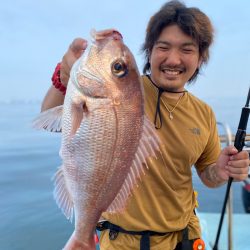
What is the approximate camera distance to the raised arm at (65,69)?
4.81ft

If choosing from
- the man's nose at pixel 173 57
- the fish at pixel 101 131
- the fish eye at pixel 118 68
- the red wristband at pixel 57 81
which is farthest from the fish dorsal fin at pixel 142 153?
the man's nose at pixel 173 57

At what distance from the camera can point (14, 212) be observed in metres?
5.17

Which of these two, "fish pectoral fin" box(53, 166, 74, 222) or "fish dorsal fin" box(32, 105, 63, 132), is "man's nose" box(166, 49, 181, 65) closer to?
"fish dorsal fin" box(32, 105, 63, 132)

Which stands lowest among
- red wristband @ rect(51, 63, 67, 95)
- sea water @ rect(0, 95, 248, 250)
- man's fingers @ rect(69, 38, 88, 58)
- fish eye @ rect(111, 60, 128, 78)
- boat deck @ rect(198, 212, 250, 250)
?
sea water @ rect(0, 95, 248, 250)

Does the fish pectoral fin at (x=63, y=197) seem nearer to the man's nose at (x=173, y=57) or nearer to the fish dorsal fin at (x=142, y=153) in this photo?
the fish dorsal fin at (x=142, y=153)

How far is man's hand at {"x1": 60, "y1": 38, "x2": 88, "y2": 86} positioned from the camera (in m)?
1.46

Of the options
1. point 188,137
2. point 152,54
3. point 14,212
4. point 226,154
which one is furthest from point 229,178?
point 14,212

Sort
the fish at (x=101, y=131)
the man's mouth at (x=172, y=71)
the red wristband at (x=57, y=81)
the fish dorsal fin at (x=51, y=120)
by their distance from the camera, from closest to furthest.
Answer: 1. the fish at (x=101, y=131)
2. the fish dorsal fin at (x=51, y=120)
3. the red wristband at (x=57, y=81)
4. the man's mouth at (x=172, y=71)

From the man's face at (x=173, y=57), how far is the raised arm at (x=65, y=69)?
609mm

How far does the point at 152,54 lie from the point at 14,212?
13.4 ft

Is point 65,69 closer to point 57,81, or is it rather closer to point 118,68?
point 57,81

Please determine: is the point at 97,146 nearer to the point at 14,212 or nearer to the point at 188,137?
the point at 188,137

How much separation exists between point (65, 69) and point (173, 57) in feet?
2.17

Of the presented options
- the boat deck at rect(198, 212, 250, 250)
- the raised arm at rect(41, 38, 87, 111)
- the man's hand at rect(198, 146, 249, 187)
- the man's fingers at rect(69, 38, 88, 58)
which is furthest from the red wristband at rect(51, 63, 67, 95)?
the boat deck at rect(198, 212, 250, 250)
